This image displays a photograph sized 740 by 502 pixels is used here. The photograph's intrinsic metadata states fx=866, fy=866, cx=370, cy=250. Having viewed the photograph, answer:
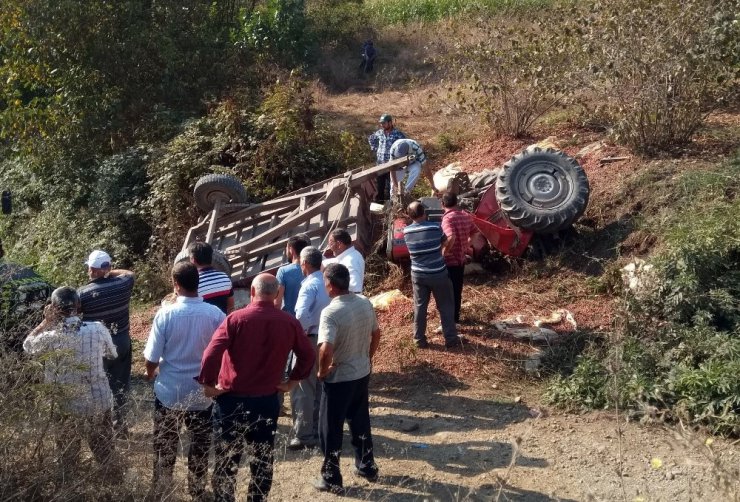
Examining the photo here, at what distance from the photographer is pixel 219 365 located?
5359 millimetres

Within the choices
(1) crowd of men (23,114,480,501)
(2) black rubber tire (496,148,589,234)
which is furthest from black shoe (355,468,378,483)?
(2) black rubber tire (496,148,589,234)

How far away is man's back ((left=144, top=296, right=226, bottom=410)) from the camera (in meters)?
5.61

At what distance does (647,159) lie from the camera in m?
11.6

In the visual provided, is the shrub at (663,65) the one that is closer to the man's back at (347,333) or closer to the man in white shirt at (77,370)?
the man's back at (347,333)

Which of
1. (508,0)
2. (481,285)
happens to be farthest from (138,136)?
(508,0)

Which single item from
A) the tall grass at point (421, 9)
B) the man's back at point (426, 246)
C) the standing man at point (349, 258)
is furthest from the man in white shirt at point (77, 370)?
the tall grass at point (421, 9)

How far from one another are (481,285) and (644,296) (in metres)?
2.36

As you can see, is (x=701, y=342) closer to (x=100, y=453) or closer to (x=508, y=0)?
(x=100, y=453)

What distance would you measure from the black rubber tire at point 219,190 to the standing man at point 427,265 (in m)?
3.30

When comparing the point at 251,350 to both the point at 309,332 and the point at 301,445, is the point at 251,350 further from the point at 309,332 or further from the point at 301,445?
the point at 301,445

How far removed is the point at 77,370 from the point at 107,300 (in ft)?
4.30

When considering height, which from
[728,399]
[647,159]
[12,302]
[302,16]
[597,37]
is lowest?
[728,399]

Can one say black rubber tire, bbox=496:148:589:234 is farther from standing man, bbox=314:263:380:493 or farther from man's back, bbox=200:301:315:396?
man's back, bbox=200:301:315:396

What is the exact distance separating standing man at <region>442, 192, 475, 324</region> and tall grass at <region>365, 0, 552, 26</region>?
16485 millimetres
